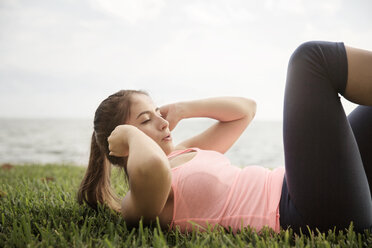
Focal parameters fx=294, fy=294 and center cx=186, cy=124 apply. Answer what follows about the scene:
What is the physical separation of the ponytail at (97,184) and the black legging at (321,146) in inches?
53.9

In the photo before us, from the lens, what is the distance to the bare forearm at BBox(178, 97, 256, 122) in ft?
8.13

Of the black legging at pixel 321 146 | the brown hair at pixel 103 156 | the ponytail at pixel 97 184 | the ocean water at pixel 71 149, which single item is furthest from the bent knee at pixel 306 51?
the ocean water at pixel 71 149

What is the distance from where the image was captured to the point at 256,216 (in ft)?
5.47

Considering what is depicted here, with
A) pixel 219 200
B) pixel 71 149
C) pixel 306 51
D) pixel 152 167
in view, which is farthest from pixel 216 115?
pixel 71 149

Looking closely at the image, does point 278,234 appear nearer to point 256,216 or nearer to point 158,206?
point 256,216

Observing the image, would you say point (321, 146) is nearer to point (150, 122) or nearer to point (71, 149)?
point (150, 122)

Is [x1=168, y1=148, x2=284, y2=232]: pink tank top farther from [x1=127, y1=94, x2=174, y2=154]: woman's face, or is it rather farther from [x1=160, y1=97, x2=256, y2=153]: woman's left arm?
[x1=160, y1=97, x2=256, y2=153]: woman's left arm

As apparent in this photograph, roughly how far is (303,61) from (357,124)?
60cm

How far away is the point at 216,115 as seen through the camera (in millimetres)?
2498

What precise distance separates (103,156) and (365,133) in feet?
6.00

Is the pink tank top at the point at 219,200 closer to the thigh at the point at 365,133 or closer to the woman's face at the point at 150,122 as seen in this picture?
the woman's face at the point at 150,122

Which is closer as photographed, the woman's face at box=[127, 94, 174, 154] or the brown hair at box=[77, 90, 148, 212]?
the woman's face at box=[127, 94, 174, 154]

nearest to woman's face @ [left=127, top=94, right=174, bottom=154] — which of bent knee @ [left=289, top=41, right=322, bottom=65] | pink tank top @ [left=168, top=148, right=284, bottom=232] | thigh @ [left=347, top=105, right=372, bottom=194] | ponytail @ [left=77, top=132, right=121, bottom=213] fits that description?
pink tank top @ [left=168, top=148, right=284, bottom=232]

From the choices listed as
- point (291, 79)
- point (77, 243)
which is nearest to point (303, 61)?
point (291, 79)
